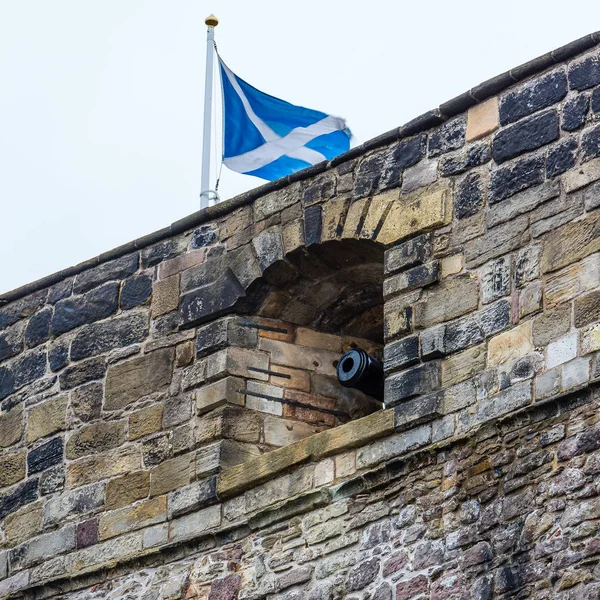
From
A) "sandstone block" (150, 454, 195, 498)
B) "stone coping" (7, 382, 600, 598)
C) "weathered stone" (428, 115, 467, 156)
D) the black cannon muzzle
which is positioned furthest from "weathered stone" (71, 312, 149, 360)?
"weathered stone" (428, 115, 467, 156)

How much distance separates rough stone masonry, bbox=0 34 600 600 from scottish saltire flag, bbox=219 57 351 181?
140 cm

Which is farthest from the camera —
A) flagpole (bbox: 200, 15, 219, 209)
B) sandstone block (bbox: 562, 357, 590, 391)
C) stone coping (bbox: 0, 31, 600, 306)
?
flagpole (bbox: 200, 15, 219, 209)

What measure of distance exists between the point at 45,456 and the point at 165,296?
3.89 feet

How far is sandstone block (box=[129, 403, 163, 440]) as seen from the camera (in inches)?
525

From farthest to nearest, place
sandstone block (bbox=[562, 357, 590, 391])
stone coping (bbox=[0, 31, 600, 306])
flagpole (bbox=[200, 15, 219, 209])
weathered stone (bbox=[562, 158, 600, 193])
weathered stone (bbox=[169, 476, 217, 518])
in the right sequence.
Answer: flagpole (bbox=[200, 15, 219, 209]) < weathered stone (bbox=[169, 476, 217, 518]) < stone coping (bbox=[0, 31, 600, 306]) < weathered stone (bbox=[562, 158, 600, 193]) < sandstone block (bbox=[562, 357, 590, 391])

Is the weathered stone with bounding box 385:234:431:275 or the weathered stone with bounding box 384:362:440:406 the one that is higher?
the weathered stone with bounding box 385:234:431:275

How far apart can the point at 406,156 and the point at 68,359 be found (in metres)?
2.54

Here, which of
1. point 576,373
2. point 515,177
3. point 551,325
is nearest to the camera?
point 576,373

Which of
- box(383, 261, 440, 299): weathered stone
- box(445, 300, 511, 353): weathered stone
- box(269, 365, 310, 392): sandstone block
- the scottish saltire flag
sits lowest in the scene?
box(445, 300, 511, 353): weathered stone

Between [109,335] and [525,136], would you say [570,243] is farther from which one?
[109,335]

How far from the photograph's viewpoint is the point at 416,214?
41.6ft

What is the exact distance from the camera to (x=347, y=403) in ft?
43.8

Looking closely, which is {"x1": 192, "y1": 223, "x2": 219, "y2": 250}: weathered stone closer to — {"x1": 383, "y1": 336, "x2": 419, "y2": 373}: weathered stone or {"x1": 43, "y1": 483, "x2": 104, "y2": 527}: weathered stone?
{"x1": 43, "y1": 483, "x2": 104, "y2": 527}: weathered stone

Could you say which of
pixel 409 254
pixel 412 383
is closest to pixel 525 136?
pixel 409 254
